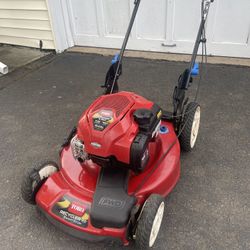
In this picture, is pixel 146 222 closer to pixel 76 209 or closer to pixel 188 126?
pixel 76 209

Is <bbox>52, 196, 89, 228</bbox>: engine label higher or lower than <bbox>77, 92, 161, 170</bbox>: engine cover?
lower

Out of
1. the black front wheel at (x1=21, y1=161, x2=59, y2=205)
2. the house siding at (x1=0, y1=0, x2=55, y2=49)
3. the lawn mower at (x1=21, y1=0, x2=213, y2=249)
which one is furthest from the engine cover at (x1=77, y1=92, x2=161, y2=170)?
the house siding at (x1=0, y1=0, x2=55, y2=49)

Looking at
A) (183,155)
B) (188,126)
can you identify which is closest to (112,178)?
(188,126)

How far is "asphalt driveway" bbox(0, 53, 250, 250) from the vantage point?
1.36m

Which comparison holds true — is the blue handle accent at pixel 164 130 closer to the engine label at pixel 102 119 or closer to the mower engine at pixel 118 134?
the mower engine at pixel 118 134

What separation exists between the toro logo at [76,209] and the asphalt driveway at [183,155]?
9.0 inches

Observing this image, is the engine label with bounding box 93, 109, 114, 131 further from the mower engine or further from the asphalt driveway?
the asphalt driveway

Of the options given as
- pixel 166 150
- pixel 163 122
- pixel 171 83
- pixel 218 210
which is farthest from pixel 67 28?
pixel 218 210

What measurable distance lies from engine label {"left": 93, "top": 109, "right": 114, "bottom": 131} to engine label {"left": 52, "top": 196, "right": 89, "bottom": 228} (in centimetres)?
34

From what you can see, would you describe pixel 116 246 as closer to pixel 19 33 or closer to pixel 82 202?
pixel 82 202

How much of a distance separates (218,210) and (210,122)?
30.7 inches

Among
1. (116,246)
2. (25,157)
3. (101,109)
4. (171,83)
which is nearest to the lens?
(101,109)

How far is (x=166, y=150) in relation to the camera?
1.43 meters

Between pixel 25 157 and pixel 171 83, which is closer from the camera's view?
pixel 25 157
